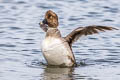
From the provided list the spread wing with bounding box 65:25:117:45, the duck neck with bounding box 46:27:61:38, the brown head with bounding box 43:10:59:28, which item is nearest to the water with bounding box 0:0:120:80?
the spread wing with bounding box 65:25:117:45

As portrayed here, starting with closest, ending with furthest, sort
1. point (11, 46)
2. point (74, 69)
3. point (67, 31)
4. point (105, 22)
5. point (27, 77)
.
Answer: point (27, 77), point (74, 69), point (11, 46), point (67, 31), point (105, 22)

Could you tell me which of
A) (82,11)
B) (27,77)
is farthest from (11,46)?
(82,11)

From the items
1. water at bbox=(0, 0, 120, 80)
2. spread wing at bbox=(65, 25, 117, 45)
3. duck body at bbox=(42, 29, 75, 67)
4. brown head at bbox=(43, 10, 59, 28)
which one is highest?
brown head at bbox=(43, 10, 59, 28)

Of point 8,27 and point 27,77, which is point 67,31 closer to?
point 8,27

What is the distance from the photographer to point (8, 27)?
1620 centimetres

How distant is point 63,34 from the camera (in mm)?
15273

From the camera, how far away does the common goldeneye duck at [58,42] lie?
11.4m

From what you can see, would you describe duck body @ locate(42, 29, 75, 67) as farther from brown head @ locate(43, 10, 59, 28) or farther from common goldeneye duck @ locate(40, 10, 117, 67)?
brown head @ locate(43, 10, 59, 28)

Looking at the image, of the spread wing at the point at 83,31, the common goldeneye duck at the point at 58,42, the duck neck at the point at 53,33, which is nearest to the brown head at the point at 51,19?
the common goldeneye duck at the point at 58,42

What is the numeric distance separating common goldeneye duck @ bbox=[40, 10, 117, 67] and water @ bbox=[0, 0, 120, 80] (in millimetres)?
171

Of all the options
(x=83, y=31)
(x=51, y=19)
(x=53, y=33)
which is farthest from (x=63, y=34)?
(x=53, y=33)

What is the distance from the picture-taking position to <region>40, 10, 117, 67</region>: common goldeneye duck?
1137 cm

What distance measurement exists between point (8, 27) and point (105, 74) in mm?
5832

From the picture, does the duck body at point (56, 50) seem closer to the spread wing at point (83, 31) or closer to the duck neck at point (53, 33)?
the duck neck at point (53, 33)
